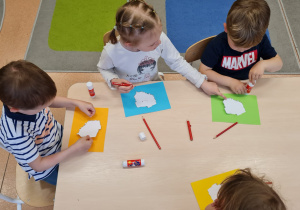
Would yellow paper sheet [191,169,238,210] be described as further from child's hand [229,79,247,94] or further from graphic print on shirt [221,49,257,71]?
graphic print on shirt [221,49,257,71]

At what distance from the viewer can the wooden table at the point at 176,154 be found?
2.71 feet

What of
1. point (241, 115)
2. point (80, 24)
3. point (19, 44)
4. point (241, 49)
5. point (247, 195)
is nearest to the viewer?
point (247, 195)

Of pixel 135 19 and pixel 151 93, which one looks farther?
pixel 151 93

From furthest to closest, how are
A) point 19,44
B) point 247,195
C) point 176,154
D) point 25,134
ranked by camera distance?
point 19,44, point 176,154, point 25,134, point 247,195

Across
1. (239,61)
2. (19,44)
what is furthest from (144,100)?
(19,44)

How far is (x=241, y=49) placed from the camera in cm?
113

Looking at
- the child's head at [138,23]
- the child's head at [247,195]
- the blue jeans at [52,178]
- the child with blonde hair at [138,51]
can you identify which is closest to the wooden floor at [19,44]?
the blue jeans at [52,178]

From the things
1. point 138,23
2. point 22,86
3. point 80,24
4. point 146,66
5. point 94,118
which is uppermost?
point 138,23

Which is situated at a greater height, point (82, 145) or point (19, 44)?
point (82, 145)

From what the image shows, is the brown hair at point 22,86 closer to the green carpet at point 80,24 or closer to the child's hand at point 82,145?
the child's hand at point 82,145

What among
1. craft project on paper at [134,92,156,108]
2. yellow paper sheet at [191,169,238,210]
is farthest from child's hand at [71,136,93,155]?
yellow paper sheet at [191,169,238,210]

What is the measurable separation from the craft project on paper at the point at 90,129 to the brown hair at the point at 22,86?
0.23 m

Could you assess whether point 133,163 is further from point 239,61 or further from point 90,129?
point 239,61

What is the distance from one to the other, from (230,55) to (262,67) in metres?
0.16
